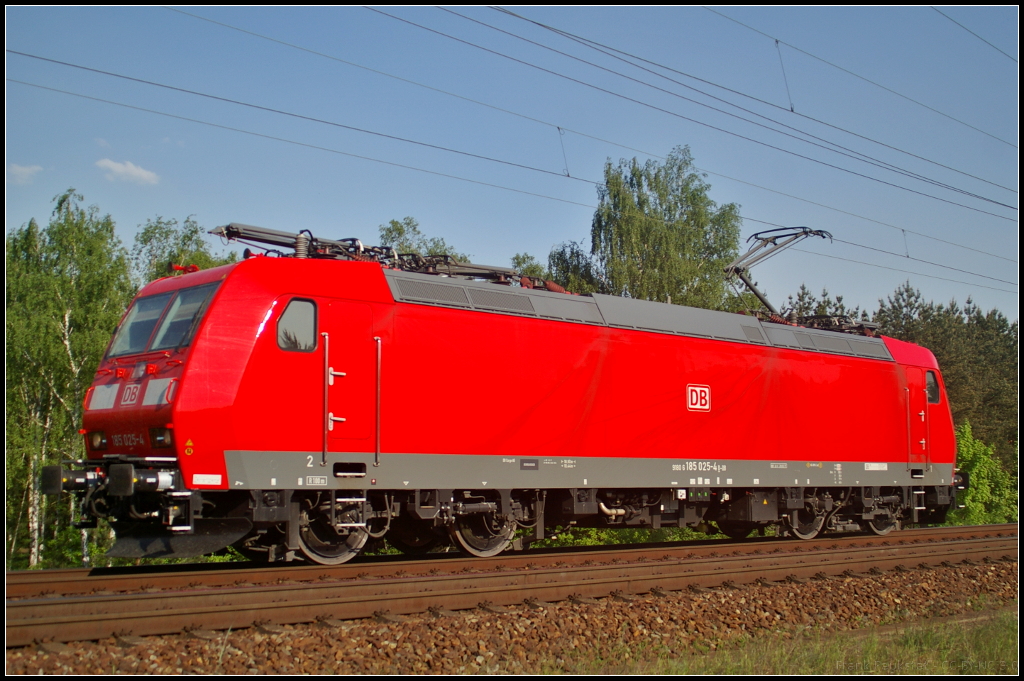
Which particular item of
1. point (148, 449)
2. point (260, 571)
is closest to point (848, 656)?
point (260, 571)

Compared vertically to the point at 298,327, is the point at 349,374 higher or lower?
lower

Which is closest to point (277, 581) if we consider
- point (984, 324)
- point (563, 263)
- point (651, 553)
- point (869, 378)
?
point (651, 553)

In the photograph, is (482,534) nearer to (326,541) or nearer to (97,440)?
(326,541)

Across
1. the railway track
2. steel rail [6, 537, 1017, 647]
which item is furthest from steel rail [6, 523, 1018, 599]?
steel rail [6, 537, 1017, 647]

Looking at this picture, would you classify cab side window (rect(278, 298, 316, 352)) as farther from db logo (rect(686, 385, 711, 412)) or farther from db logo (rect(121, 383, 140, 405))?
db logo (rect(686, 385, 711, 412))

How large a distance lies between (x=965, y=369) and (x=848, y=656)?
44546 millimetres

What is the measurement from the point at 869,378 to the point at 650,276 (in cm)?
2279

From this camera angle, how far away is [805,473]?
54.2ft

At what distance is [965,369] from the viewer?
4684 centimetres

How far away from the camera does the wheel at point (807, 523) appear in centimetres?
1744

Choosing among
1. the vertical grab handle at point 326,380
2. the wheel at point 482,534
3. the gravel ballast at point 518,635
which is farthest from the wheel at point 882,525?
the vertical grab handle at point 326,380

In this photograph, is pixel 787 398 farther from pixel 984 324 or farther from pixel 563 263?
pixel 984 324

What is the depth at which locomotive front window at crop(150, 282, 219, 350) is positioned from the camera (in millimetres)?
10047

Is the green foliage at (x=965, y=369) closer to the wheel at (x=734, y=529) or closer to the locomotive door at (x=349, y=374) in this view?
the wheel at (x=734, y=529)
